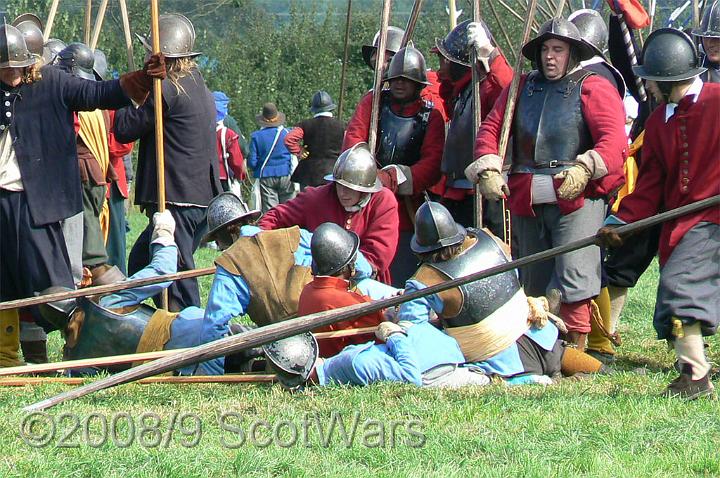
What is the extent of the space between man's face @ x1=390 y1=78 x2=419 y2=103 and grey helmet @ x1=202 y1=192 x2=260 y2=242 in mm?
1651

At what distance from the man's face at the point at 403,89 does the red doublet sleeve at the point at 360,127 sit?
0.66 ft

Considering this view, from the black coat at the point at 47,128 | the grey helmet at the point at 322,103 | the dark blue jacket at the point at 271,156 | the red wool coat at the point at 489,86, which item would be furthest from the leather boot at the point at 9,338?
the dark blue jacket at the point at 271,156

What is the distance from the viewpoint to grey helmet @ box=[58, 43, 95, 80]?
29.0ft

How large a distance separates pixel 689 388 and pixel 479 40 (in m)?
2.99

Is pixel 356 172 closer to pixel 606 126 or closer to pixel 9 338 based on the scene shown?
pixel 606 126

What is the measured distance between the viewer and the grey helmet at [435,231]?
242 inches

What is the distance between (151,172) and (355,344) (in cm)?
226

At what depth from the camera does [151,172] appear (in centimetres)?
805

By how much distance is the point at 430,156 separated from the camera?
26.7 feet

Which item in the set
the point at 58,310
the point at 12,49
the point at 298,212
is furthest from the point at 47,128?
the point at 298,212

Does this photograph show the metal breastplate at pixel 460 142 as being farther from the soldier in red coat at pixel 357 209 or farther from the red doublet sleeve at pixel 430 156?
the soldier in red coat at pixel 357 209

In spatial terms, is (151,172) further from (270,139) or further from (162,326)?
(270,139)

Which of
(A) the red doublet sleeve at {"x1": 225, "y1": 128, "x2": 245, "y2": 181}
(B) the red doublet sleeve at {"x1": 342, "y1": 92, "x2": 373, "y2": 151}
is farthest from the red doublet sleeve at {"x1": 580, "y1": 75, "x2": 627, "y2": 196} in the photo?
(A) the red doublet sleeve at {"x1": 225, "y1": 128, "x2": 245, "y2": 181}

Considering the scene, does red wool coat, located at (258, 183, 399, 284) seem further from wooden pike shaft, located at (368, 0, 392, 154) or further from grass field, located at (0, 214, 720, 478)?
grass field, located at (0, 214, 720, 478)
